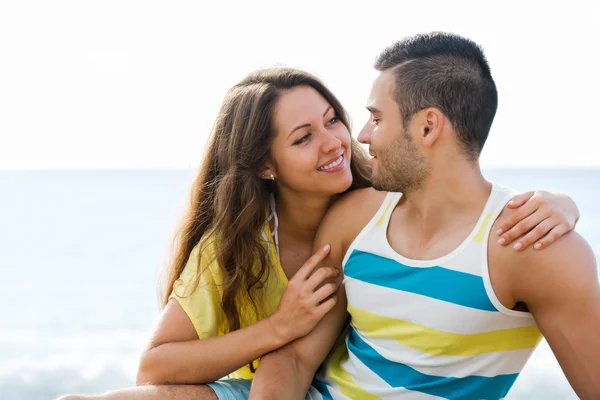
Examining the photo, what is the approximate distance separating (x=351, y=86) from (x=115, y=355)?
10.9 metres

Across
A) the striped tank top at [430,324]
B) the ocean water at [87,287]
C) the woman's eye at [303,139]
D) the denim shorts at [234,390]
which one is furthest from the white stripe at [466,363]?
the ocean water at [87,287]

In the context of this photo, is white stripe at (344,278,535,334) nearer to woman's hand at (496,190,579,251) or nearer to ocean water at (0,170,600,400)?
woman's hand at (496,190,579,251)

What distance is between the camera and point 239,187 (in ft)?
11.5

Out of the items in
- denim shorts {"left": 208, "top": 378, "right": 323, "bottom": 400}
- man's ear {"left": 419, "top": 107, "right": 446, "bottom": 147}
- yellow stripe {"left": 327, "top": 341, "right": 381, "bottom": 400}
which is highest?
man's ear {"left": 419, "top": 107, "right": 446, "bottom": 147}

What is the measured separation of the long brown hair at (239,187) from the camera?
3.36 meters

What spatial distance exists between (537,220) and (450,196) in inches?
14.2

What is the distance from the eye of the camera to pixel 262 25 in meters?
24.6

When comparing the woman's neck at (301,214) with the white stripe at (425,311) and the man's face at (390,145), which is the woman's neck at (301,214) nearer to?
the white stripe at (425,311)

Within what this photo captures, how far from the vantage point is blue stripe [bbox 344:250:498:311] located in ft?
8.73

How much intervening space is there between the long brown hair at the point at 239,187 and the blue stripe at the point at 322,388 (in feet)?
1.41

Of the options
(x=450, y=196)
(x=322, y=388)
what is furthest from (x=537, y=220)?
(x=322, y=388)

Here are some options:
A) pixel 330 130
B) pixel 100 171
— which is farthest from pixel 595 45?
pixel 100 171

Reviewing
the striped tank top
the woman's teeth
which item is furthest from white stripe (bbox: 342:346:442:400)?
the woman's teeth

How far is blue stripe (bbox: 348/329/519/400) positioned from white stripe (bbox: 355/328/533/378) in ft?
0.07
